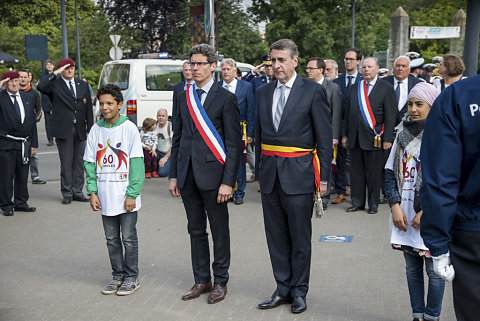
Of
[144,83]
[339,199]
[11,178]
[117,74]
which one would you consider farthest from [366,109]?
[117,74]

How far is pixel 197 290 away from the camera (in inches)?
203

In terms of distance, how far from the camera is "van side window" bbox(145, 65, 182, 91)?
48.6 feet

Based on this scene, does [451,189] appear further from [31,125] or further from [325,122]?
[31,125]

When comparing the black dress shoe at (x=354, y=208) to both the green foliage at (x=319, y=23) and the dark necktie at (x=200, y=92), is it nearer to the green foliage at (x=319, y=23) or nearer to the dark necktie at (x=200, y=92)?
the dark necktie at (x=200, y=92)

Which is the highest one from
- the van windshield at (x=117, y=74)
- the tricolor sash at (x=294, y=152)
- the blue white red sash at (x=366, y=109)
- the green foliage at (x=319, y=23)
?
the green foliage at (x=319, y=23)

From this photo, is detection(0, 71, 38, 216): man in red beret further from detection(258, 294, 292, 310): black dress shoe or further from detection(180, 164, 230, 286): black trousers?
detection(258, 294, 292, 310): black dress shoe

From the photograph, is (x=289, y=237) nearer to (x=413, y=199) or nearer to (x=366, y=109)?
(x=413, y=199)

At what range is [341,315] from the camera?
184 inches

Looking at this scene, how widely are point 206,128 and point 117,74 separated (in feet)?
34.8

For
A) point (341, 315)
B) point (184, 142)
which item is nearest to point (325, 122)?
point (184, 142)

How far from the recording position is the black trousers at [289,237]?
4780 millimetres

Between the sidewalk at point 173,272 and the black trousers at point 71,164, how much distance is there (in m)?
0.71

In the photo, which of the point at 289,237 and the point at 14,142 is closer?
the point at 289,237

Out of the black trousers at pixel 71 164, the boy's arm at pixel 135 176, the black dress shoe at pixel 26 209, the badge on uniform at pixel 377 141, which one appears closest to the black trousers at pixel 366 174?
the badge on uniform at pixel 377 141
